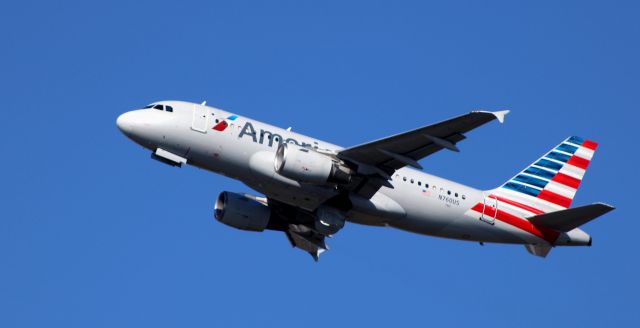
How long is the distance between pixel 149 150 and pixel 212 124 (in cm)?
310

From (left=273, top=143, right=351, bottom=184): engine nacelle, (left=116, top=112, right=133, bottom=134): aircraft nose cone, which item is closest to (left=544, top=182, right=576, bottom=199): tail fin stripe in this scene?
(left=273, top=143, right=351, bottom=184): engine nacelle

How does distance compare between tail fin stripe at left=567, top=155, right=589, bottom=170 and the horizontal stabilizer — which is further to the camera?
tail fin stripe at left=567, top=155, right=589, bottom=170

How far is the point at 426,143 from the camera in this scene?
40.4m

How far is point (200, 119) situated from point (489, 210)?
14298 mm

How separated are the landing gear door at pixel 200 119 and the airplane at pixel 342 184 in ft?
0.14

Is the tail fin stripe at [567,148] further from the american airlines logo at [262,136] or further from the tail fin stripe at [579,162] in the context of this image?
the american airlines logo at [262,136]

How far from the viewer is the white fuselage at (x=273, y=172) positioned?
42000 millimetres

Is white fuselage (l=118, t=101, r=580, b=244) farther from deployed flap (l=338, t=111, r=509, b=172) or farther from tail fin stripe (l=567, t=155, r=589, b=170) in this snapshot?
tail fin stripe (l=567, t=155, r=589, b=170)

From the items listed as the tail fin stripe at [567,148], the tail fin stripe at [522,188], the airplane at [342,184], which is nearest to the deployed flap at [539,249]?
the airplane at [342,184]

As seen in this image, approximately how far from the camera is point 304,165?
4094 cm

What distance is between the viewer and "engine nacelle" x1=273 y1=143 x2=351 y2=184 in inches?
1606

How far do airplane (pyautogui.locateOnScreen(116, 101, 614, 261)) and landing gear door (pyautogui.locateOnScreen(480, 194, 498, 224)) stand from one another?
0.15 feet

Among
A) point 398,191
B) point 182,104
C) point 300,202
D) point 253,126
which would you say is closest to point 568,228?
point 398,191

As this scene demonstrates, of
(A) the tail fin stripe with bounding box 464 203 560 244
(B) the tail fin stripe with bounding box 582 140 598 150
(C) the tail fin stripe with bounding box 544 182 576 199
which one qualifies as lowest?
(A) the tail fin stripe with bounding box 464 203 560 244
